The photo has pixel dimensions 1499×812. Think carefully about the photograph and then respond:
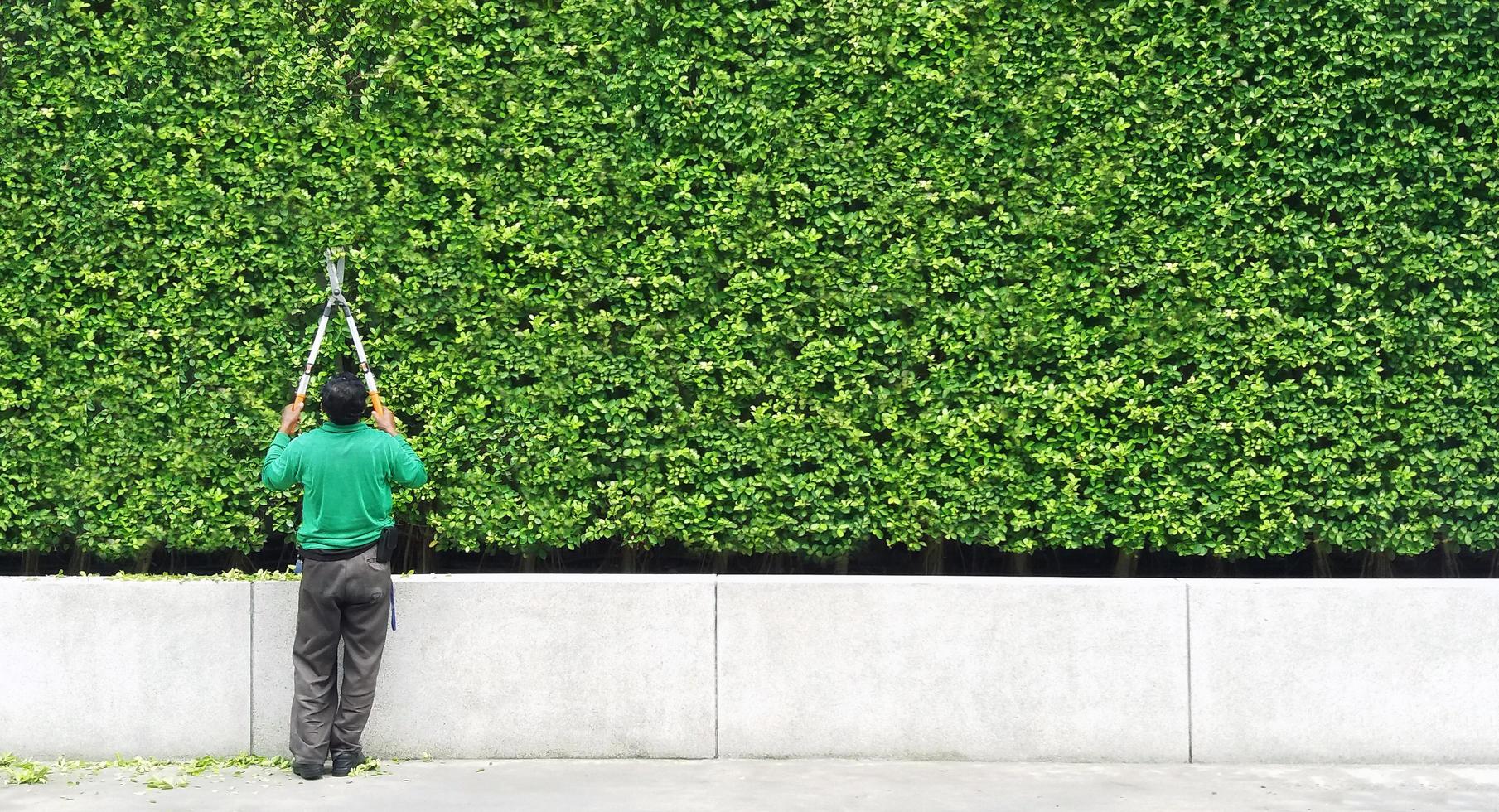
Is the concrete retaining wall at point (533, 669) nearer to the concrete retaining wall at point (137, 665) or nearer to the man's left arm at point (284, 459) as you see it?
the concrete retaining wall at point (137, 665)

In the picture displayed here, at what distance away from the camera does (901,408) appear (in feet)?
22.5

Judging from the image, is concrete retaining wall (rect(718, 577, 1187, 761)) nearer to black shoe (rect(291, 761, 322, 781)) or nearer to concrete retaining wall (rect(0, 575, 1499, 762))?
concrete retaining wall (rect(0, 575, 1499, 762))

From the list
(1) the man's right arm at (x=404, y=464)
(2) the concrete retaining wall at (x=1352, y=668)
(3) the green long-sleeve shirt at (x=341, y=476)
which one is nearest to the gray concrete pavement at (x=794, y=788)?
(2) the concrete retaining wall at (x=1352, y=668)

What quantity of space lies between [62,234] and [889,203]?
4076 mm

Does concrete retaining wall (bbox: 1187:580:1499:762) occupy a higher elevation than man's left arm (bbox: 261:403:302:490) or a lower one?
lower

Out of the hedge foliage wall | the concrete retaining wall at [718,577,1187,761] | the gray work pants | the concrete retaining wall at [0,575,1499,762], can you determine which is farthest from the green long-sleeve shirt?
the concrete retaining wall at [718,577,1187,761]

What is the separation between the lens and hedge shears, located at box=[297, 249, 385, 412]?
6.63 meters

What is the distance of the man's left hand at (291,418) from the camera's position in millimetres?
6559

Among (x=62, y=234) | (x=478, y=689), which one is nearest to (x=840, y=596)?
(x=478, y=689)

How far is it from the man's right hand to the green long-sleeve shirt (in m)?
0.05

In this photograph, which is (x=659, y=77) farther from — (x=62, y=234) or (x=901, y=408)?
(x=62, y=234)

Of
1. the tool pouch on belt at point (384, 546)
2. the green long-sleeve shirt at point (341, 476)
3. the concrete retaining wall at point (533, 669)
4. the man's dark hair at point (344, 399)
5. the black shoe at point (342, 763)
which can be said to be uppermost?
the man's dark hair at point (344, 399)

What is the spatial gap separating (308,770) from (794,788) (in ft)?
7.38

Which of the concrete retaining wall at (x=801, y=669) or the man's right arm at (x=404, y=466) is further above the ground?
the man's right arm at (x=404, y=466)
